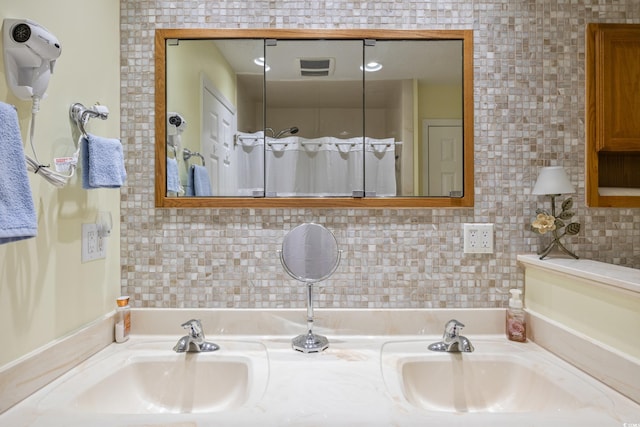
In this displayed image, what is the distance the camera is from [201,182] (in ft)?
4.66

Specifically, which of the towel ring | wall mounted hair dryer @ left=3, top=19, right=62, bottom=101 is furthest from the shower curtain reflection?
wall mounted hair dryer @ left=3, top=19, right=62, bottom=101

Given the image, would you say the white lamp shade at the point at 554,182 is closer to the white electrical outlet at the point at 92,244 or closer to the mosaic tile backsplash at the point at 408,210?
the mosaic tile backsplash at the point at 408,210

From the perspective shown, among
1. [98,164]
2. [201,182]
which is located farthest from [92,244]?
[201,182]

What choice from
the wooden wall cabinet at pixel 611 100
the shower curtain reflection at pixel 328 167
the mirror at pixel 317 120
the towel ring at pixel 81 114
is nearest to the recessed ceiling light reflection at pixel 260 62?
the mirror at pixel 317 120

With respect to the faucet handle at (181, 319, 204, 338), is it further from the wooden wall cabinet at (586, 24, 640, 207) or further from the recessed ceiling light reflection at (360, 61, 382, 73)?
the wooden wall cabinet at (586, 24, 640, 207)

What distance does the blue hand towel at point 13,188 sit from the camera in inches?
29.6

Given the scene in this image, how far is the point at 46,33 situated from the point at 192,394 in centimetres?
108

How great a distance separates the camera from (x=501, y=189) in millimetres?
1415

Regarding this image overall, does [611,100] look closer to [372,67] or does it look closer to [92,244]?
[372,67]

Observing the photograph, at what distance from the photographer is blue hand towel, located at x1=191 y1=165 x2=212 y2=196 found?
1415mm

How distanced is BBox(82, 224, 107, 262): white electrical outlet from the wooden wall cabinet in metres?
1.71

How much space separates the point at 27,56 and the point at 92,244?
0.58 meters

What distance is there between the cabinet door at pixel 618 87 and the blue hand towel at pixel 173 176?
1528 mm

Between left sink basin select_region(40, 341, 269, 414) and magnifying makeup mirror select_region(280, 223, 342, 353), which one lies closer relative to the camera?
left sink basin select_region(40, 341, 269, 414)
